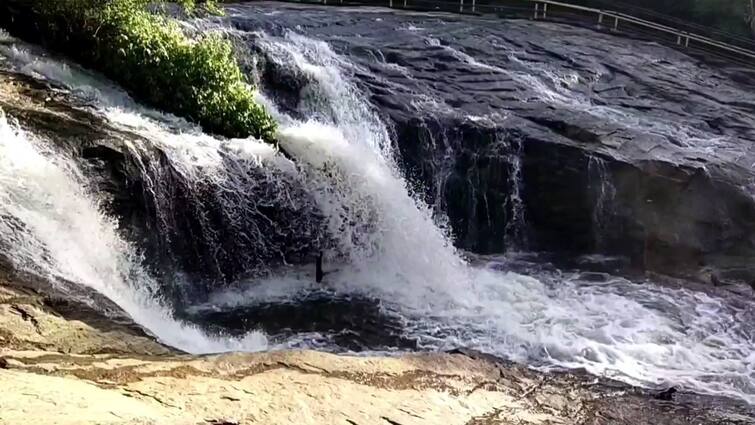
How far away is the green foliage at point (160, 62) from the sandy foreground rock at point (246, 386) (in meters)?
5.06

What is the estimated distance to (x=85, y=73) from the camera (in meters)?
10.8

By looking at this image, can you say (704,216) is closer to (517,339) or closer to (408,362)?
(517,339)

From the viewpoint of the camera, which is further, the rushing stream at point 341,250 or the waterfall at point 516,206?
the waterfall at point 516,206

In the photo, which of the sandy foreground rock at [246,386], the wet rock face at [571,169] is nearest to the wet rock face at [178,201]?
the sandy foreground rock at [246,386]

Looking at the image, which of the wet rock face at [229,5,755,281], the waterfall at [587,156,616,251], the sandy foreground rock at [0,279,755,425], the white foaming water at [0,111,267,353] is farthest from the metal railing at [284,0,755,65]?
the sandy foreground rock at [0,279,755,425]

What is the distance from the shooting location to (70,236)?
737 centimetres

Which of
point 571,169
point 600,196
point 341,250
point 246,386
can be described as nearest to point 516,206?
point 571,169

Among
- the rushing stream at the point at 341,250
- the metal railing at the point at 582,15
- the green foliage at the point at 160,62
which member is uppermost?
the metal railing at the point at 582,15

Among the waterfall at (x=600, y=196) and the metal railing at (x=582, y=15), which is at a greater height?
the metal railing at (x=582, y=15)

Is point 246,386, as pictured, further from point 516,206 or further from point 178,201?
point 516,206

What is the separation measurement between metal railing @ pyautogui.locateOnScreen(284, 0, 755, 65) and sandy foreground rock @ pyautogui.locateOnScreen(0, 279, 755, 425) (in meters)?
15.4

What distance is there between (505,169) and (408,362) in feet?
22.8

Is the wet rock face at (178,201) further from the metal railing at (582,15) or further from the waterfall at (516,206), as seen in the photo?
the metal railing at (582,15)

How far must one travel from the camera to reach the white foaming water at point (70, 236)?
682 cm
